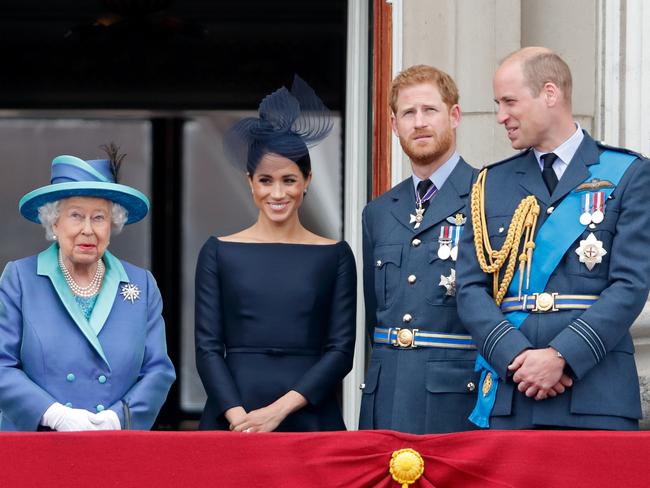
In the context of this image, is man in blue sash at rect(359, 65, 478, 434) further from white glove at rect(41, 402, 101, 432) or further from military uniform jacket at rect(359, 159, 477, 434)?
white glove at rect(41, 402, 101, 432)

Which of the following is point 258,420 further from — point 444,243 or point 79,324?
point 444,243

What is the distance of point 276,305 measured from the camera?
421cm

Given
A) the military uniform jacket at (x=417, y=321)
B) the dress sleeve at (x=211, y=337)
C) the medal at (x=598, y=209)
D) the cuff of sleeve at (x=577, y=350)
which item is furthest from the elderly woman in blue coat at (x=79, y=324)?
the medal at (x=598, y=209)

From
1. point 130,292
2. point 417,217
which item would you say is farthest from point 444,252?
point 130,292

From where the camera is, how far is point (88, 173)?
12.9 ft

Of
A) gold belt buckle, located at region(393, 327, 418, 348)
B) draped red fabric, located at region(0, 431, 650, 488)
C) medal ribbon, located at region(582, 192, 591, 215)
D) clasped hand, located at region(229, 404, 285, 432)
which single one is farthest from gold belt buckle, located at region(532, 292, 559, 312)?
clasped hand, located at region(229, 404, 285, 432)

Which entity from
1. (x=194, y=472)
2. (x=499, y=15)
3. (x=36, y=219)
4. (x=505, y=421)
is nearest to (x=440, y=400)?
(x=505, y=421)

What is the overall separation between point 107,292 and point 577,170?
1.26 m

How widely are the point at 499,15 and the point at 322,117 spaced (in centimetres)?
114

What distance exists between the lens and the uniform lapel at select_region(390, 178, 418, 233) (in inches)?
165

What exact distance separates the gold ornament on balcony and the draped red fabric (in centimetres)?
2

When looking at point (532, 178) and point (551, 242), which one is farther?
point (532, 178)

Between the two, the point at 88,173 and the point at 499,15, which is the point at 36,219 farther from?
the point at 499,15

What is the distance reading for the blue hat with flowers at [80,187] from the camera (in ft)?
12.7
